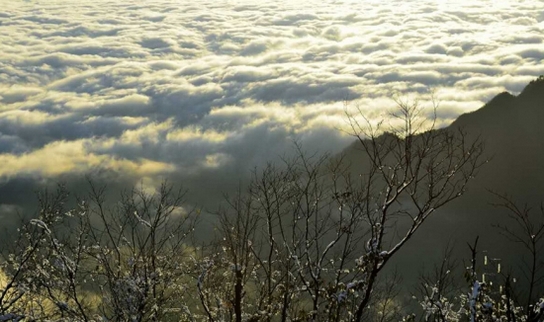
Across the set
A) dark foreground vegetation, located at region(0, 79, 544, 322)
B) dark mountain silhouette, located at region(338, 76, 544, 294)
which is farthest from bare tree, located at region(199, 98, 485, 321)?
dark mountain silhouette, located at region(338, 76, 544, 294)

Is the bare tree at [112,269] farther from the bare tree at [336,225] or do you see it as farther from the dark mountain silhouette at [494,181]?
the dark mountain silhouette at [494,181]

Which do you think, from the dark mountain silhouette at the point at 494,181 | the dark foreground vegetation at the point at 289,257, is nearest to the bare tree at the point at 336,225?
the dark foreground vegetation at the point at 289,257

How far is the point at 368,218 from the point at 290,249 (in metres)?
2.47

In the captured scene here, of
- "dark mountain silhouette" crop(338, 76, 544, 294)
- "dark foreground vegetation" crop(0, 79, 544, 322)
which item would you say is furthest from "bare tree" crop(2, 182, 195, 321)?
"dark mountain silhouette" crop(338, 76, 544, 294)

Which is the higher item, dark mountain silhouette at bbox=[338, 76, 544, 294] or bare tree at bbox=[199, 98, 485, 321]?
bare tree at bbox=[199, 98, 485, 321]

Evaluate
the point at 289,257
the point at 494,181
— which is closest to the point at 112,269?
the point at 289,257

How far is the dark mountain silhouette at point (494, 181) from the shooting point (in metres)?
109

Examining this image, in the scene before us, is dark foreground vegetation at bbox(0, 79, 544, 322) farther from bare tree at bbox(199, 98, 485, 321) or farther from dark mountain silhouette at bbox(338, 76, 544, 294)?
dark mountain silhouette at bbox(338, 76, 544, 294)

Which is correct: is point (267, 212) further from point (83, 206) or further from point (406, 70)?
point (406, 70)

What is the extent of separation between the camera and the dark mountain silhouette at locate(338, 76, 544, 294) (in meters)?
109

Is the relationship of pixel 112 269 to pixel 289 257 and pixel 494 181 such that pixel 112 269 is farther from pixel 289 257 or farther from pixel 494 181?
pixel 494 181

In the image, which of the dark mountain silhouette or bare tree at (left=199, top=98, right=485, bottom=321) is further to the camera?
the dark mountain silhouette

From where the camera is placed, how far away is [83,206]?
1938cm

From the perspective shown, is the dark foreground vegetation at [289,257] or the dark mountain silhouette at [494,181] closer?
the dark foreground vegetation at [289,257]
